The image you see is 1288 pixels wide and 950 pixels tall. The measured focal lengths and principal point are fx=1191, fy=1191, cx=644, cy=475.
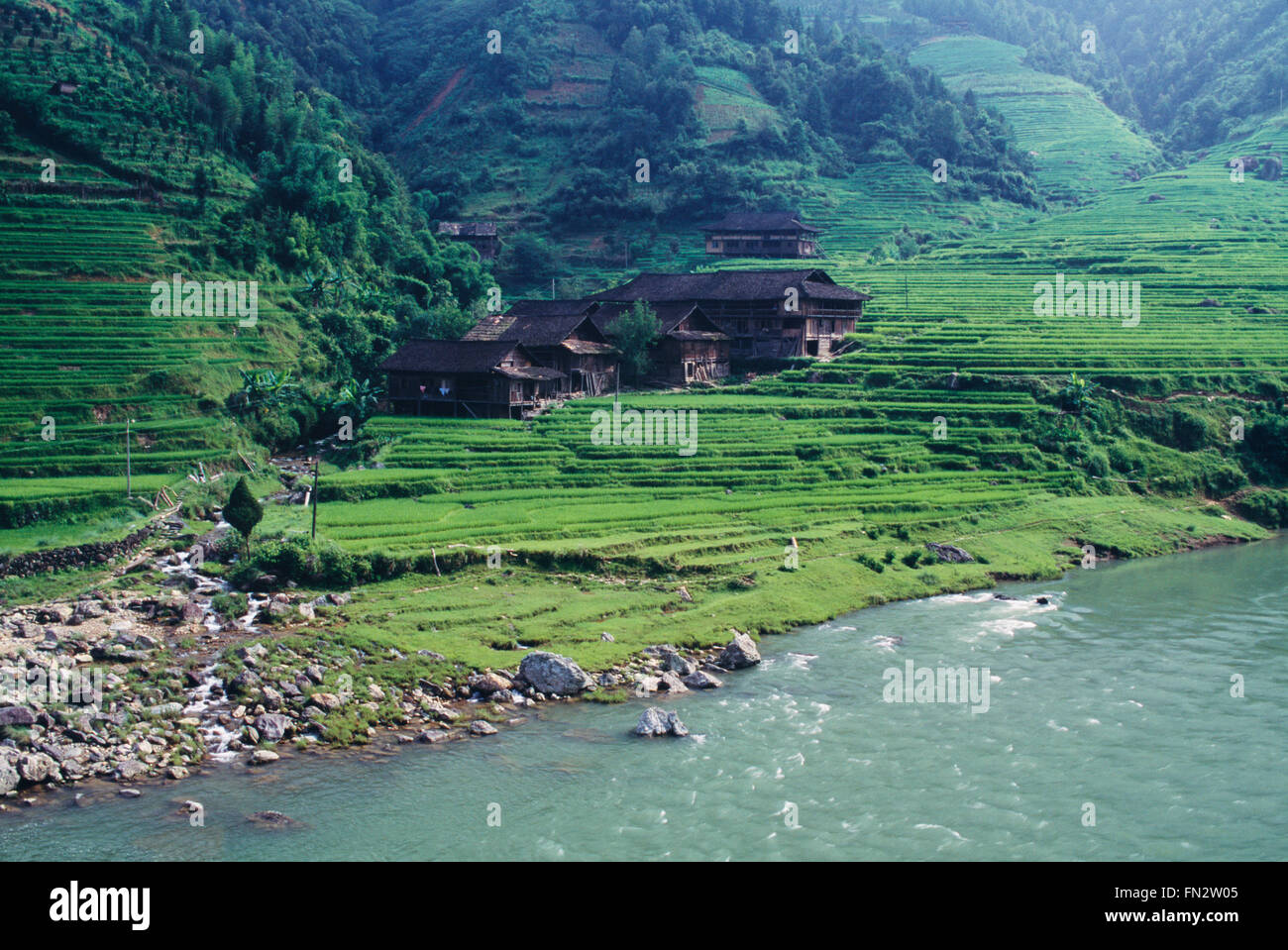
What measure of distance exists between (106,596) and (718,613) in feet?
65.2

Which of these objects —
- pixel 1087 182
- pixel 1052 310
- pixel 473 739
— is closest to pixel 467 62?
pixel 1087 182

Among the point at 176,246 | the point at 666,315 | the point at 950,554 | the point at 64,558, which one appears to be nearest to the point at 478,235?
the point at 666,315

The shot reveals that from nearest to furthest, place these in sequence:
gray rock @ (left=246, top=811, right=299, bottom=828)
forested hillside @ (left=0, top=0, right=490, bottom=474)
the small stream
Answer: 1. gray rock @ (left=246, top=811, right=299, bottom=828)
2. the small stream
3. forested hillside @ (left=0, top=0, right=490, bottom=474)

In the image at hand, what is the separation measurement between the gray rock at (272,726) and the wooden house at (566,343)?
3803cm

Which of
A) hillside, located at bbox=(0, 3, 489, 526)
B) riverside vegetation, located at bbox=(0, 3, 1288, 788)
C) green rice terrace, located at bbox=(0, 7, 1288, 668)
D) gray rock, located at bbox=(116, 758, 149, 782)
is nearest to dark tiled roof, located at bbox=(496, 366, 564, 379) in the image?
green rice terrace, located at bbox=(0, 7, 1288, 668)

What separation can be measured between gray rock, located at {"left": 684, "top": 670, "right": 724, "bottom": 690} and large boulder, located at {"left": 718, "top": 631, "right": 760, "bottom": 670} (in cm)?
122

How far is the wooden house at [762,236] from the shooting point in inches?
4267

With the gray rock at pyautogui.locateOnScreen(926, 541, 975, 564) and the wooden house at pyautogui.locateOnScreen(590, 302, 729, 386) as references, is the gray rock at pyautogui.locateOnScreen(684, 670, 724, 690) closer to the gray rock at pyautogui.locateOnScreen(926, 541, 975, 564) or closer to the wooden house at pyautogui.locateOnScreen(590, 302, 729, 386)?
the gray rock at pyautogui.locateOnScreen(926, 541, 975, 564)

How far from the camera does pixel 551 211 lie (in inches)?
4700

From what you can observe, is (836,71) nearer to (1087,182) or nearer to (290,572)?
(1087,182)

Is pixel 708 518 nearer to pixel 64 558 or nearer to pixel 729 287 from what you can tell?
pixel 64 558

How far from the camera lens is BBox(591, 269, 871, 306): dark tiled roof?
79.9 m

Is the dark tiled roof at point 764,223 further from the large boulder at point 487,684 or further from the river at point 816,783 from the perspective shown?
the large boulder at point 487,684

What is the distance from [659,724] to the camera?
31.1 metres
